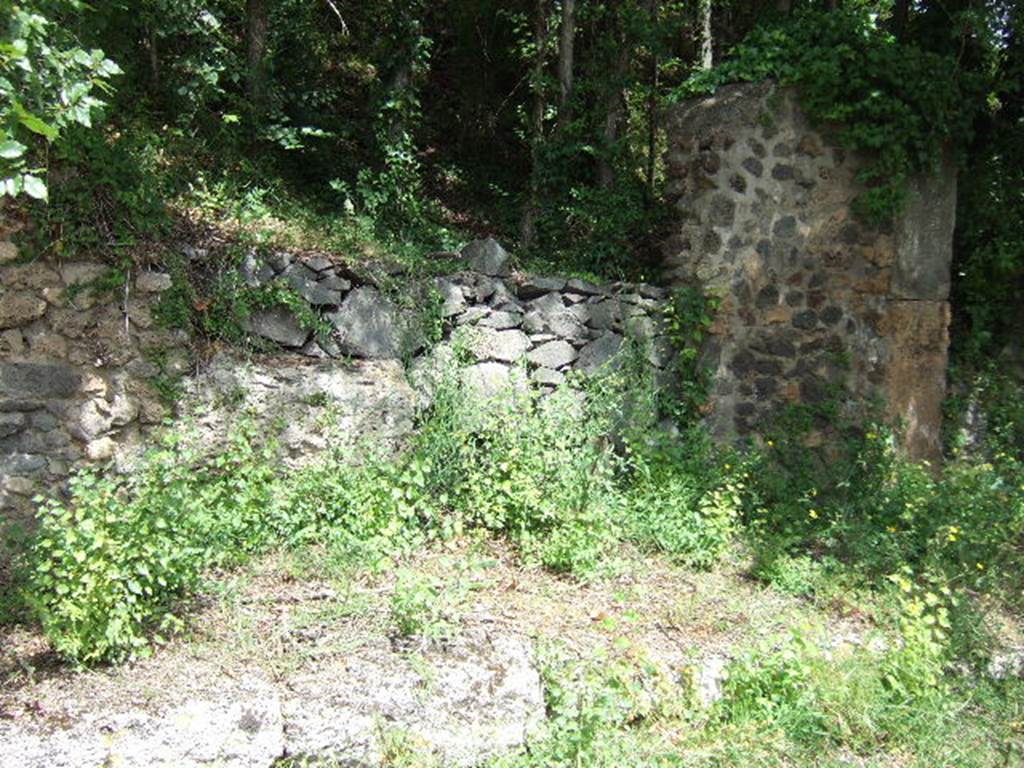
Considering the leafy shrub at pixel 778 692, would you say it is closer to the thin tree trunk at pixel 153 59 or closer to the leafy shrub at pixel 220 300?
the leafy shrub at pixel 220 300

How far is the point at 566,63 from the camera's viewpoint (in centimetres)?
752

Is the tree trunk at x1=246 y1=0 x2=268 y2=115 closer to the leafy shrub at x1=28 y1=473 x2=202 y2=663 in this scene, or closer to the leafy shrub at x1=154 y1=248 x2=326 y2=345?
the leafy shrub at x1=154 y1=248 x2=326 y2=345

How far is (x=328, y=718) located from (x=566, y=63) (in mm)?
5907

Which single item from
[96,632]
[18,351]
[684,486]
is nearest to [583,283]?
[684,486]

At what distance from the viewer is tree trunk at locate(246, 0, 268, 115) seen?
6.89 meters

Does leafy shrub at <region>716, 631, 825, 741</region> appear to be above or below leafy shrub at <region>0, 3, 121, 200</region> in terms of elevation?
below

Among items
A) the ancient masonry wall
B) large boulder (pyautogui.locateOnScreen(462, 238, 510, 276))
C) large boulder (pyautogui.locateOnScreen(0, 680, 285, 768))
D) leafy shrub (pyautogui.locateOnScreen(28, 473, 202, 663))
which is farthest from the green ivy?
large boulder (pyautogui.locateOnScreen(0, 680, 285, 768))

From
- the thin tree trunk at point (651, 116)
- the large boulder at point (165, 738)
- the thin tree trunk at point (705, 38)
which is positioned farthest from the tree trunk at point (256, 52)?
the large boulder at point (165, 738)

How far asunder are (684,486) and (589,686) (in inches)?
93.2

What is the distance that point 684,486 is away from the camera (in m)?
5.75

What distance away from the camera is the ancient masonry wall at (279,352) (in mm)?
4719

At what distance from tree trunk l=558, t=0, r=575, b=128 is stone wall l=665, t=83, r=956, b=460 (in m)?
1.26

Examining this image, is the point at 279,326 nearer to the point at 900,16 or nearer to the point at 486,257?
the point at 486,257

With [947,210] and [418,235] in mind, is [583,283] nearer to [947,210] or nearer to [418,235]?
[418,235]
